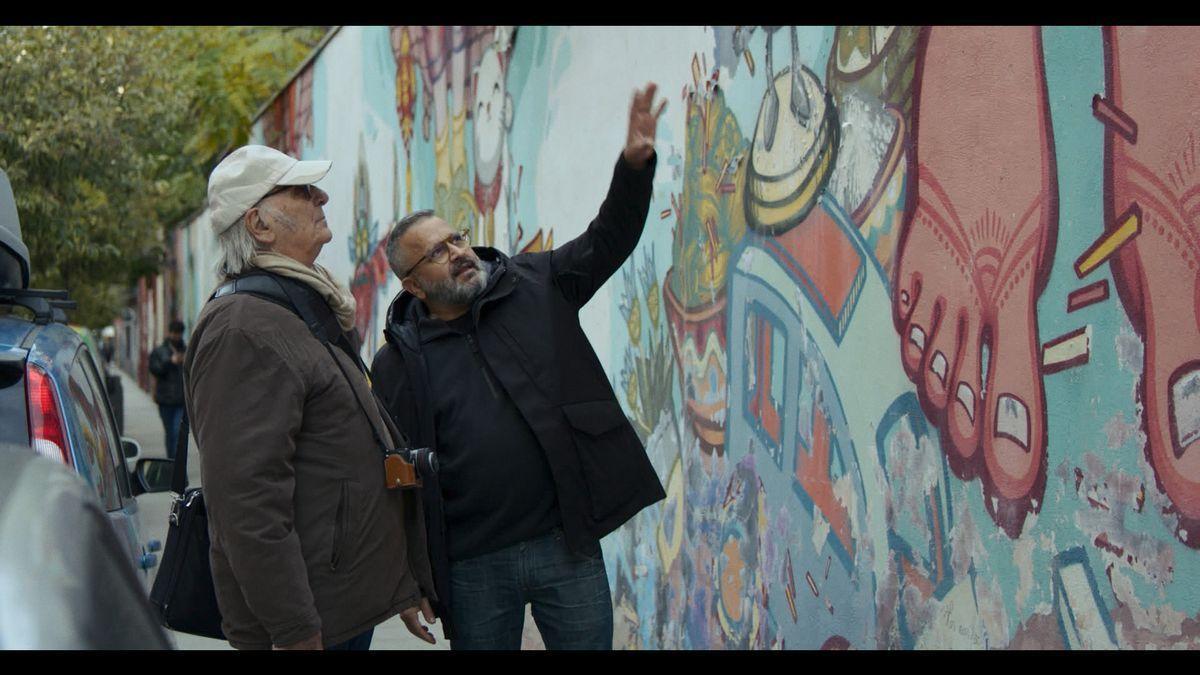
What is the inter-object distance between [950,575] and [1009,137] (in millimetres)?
1155

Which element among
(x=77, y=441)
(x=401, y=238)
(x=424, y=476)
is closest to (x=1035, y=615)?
(x=424, y=476)

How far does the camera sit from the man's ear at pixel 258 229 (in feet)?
12.4

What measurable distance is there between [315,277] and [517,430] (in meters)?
0.67

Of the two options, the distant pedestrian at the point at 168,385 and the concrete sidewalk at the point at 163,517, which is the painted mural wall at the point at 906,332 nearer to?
the concrete sidewalk at the point at 163,517

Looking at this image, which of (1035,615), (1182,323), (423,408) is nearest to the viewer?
(1182,323)

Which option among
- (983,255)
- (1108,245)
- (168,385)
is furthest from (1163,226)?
(168,385)

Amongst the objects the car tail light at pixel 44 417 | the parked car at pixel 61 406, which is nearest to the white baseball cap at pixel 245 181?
the parked car at pixel 61 406

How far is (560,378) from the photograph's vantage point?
159 inches

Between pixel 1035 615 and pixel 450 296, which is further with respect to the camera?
pixel 450 296

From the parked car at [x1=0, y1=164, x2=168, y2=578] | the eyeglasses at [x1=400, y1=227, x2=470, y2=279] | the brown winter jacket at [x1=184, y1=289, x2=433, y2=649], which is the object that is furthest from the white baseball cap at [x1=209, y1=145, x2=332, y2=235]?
the parked car at [x1=0, y1=164, x2=168, y2=578]

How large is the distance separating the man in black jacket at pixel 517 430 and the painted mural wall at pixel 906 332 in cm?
79
